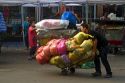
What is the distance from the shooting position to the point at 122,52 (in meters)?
21.2

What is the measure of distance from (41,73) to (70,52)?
4.54 ft

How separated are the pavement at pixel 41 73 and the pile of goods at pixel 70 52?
466 millimetres

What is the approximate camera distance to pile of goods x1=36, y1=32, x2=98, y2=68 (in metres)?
13.1

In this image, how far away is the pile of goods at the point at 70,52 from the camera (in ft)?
42.8

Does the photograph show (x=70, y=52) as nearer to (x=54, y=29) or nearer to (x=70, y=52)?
(x=70, y=52)

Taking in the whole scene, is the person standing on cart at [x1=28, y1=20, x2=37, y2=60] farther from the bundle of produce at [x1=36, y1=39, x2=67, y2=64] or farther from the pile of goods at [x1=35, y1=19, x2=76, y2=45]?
the bundle of produce at [x1=36, y1=39, x2=67, y2=64]

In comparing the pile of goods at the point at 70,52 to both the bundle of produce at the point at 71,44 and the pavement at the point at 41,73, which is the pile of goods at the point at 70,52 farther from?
the pavement at the point at 41,73

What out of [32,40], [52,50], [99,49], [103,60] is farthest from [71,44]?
[32,40]

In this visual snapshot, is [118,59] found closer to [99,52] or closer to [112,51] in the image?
[112,51]

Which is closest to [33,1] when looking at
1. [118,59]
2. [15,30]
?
[15,30]

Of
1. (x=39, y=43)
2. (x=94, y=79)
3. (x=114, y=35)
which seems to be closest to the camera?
(x=94, y=79)

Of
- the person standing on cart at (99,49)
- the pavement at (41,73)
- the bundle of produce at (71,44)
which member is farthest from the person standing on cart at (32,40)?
the person standing on cart at (99,49)

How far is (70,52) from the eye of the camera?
43.3ft

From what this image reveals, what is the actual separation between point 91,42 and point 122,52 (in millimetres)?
8351
